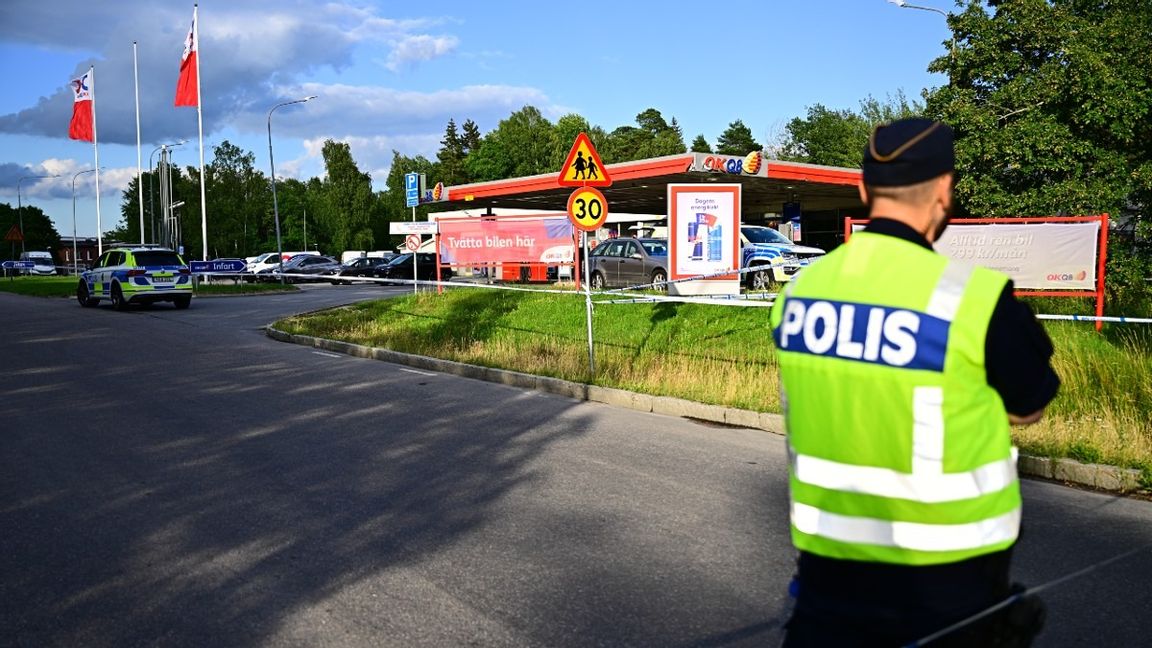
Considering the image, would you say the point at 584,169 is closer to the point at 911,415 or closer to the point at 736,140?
the point at 911,415

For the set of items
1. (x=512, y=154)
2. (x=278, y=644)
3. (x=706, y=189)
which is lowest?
(x=278, y=644)

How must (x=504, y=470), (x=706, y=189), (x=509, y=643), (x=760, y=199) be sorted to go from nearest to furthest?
1. (x=509, y=643)
2. (x=504, y=470)
3. (x=706, y=189)
4. (x=760, y=199)

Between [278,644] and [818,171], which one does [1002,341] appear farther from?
[818,171]

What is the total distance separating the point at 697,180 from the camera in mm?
31234

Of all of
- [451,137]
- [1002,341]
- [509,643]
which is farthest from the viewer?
[451,137]

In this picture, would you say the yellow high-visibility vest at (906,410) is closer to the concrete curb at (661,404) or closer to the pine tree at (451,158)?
the concrete curb at (661,404)

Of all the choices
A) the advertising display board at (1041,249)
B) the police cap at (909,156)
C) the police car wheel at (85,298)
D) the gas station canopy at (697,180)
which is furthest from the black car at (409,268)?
the police cap at (909,156)

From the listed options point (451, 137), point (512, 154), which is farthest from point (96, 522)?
point (451, 137)

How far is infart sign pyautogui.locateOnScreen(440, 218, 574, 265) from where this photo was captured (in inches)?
991

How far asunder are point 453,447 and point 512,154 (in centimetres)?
8353

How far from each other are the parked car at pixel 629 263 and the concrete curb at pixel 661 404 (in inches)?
373

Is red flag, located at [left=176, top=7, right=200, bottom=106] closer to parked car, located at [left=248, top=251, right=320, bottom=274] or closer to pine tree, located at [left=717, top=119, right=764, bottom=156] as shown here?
parked car, located at [left=248, top=251, right=320, bottom=274]

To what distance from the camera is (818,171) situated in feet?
99.6

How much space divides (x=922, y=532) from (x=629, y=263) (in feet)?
74.0
